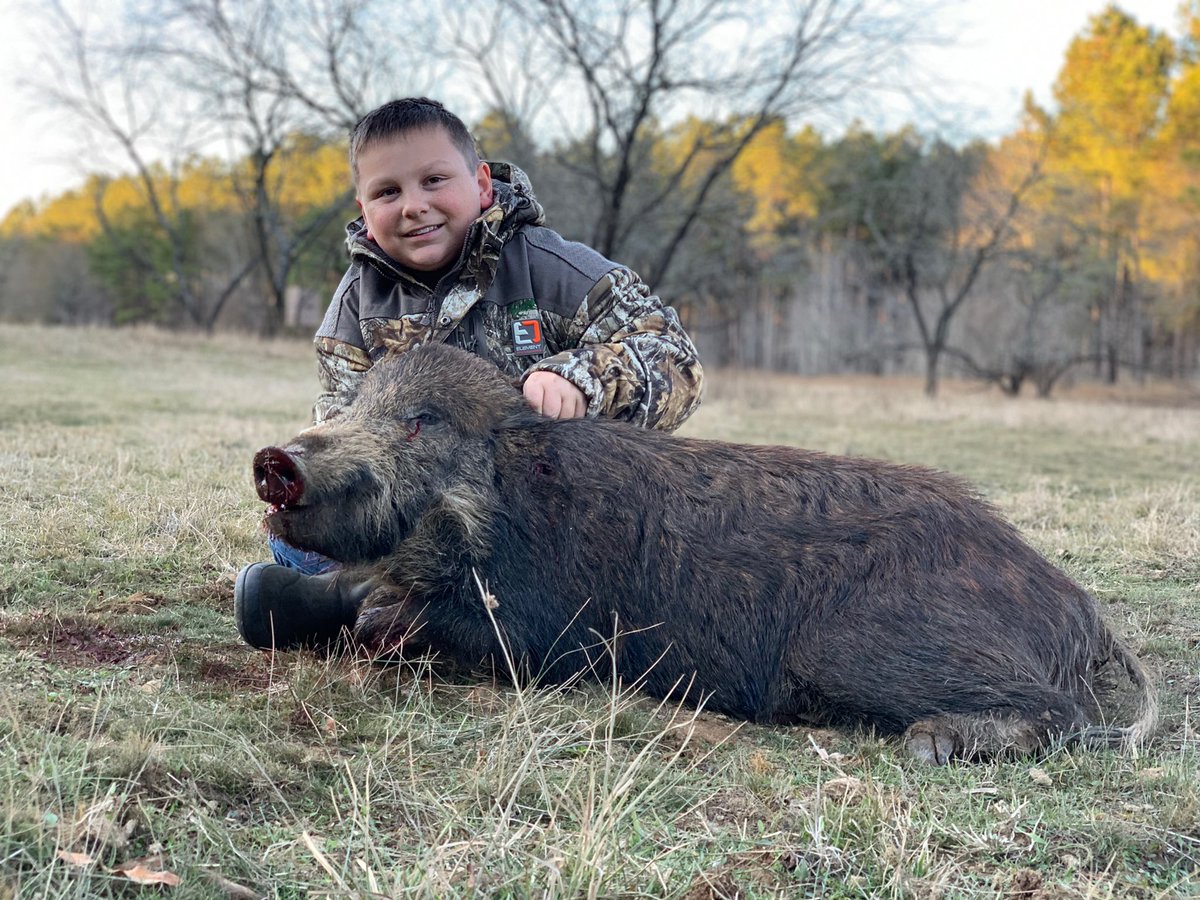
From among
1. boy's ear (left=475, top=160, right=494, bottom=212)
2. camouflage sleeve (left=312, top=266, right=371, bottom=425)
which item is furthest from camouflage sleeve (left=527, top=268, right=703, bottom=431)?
camouflage sleeve (left=312, top=266, right=371, bottom=425)

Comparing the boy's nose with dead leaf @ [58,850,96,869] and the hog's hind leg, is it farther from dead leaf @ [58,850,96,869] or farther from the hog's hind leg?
dead leaf @ [58,850,96,869]

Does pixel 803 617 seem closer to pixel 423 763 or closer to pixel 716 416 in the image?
pixel 423 763

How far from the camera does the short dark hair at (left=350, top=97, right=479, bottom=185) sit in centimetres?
356

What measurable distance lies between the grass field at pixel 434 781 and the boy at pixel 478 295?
2.57 ft

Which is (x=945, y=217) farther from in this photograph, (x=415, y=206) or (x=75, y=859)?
(x=75, y=859)

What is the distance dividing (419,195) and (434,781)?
209cm

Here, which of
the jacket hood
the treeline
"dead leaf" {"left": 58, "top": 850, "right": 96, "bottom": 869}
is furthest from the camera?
the treeline

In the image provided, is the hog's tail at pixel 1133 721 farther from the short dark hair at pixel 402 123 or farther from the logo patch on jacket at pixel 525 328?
the short dark hair at pixel 402 123

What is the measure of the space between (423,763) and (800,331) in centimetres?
3923

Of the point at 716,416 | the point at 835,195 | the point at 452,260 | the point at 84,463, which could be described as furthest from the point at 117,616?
the point at 835,195

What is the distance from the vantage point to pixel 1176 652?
3625 millimetres

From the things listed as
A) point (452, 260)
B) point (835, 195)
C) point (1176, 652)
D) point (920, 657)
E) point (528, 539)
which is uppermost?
point (835, 195)

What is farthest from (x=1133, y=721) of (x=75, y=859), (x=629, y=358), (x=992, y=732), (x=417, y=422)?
(x=75, y=859)

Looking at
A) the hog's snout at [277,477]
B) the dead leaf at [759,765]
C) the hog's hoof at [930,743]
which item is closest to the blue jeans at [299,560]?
the hog's snout at [277,477]
